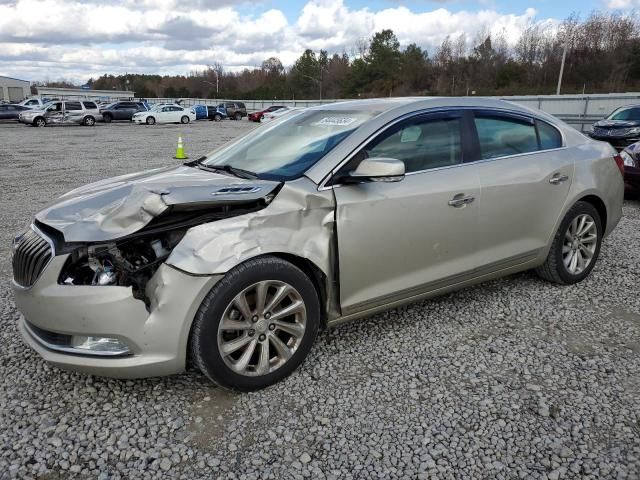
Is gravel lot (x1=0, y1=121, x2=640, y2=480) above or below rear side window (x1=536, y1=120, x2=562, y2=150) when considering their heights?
below

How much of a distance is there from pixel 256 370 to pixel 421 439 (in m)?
0.96

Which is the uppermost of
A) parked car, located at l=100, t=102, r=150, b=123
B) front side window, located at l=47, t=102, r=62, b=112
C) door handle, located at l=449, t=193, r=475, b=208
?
door handle, located at l=449, t=193, r=475, b=208

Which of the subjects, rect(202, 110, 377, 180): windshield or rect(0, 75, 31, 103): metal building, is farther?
rect(0, 75, 31, 103): metal building

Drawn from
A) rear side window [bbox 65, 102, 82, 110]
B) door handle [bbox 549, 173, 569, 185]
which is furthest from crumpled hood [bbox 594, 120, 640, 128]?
rear side window [bbox 65, 102, 82, 110]

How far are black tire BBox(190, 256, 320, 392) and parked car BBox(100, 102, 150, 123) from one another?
1504 inches

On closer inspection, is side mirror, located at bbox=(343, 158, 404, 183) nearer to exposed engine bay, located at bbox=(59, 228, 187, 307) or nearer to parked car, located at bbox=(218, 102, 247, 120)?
exposed engine bay, located at bbox=(59, 228, 187, 307)

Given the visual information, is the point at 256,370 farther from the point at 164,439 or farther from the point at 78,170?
the point at 78,170

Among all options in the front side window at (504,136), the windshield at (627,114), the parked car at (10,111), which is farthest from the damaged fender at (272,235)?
the parked car at (10,111)

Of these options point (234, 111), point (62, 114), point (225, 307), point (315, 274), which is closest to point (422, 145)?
point (315, 274)

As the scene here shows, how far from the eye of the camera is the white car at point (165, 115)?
36.5 m

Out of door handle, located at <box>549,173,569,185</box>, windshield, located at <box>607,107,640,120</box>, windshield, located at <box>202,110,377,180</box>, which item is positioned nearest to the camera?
windshield, located at <box>202,110,377,180</box>

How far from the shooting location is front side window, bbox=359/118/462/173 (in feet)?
10.9

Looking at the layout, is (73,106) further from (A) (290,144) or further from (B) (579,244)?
(B) (579,244)

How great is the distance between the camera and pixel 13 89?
84.2m
